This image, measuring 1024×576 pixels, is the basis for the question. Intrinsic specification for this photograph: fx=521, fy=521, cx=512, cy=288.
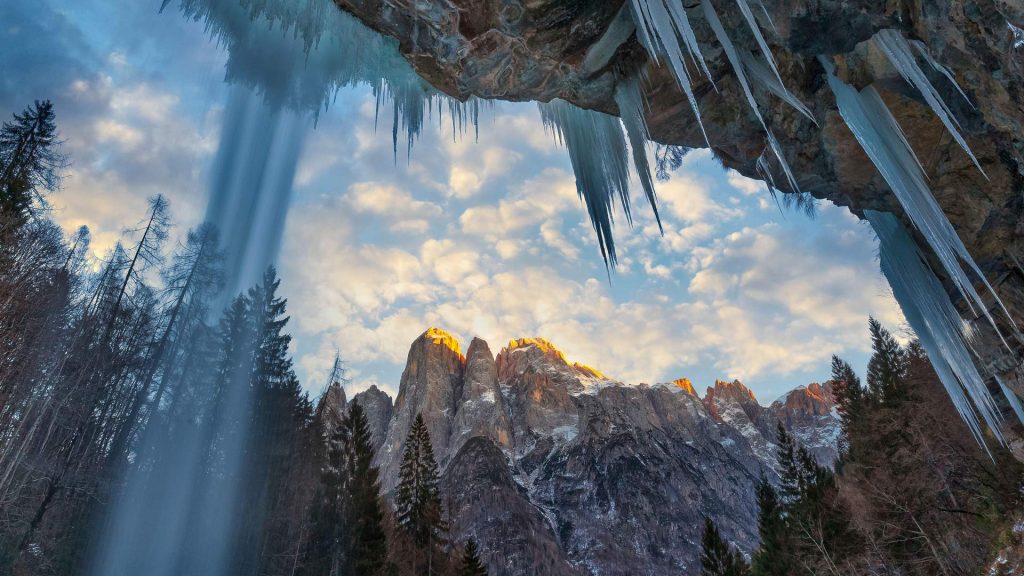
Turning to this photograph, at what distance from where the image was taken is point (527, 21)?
6.09m

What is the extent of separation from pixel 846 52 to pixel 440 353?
91.3 meters

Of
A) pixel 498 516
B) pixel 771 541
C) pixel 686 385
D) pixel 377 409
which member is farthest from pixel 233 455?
pixel 686 385

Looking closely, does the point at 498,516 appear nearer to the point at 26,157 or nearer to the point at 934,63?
the point at 26,157

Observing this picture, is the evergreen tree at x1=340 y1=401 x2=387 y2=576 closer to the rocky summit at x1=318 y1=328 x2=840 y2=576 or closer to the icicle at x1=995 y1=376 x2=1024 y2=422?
the icicle at x1=995 y1=376 x2=1024 y2=422

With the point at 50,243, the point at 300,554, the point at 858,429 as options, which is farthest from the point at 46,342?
the point at 858,429

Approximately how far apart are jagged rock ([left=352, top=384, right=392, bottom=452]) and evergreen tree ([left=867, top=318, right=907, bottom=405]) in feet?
234

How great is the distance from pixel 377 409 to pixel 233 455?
60.0 meters

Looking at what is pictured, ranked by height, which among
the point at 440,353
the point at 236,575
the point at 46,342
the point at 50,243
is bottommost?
the point at 236,575

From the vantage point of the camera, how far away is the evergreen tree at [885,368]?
83.7ft

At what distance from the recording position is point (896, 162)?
628cm

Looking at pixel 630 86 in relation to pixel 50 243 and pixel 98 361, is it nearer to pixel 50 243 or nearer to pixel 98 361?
pixel 50 243

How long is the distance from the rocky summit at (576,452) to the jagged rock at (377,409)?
0.86 ft

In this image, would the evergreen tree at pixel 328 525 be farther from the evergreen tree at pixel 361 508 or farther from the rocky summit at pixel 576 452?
the rocky summit at pixel 576 452

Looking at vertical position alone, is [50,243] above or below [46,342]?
above
